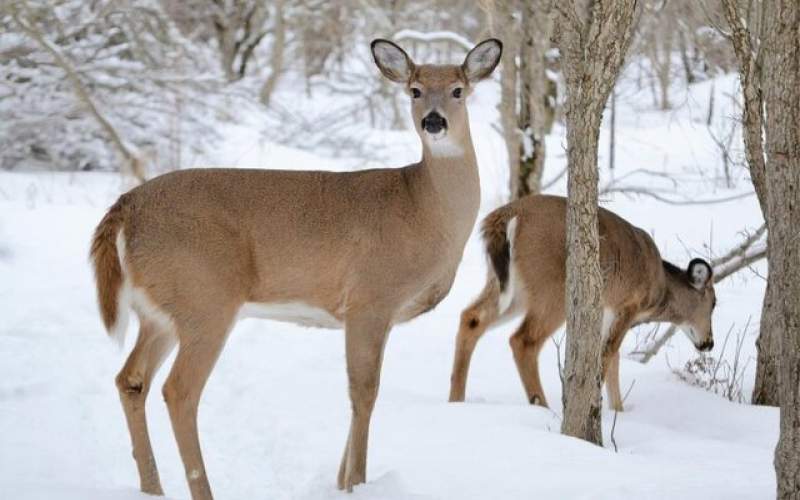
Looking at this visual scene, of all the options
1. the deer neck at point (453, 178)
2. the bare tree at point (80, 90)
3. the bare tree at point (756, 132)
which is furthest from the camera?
the bare tree at point (80, 90)

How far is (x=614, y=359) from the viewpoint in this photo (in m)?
7.80

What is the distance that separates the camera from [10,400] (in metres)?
6.76

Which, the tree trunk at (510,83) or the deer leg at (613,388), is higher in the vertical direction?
the tree trunk at (510,83)

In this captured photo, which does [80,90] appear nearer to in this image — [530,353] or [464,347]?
[464,347]

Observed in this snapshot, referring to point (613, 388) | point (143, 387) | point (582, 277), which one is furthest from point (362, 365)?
point (613, 388)

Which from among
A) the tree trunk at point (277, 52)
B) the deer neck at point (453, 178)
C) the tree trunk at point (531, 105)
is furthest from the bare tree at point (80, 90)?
the deer neck at point (453, 178)

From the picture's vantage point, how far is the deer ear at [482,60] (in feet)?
19.4

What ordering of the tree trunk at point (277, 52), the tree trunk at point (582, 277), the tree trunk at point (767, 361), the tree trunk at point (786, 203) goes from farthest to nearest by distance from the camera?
the tree trunk at point (277, 52) → the tree trunk at point (767, 361) → the tree trunk at point (582, 277) → the tree trunk at point (786, 203)

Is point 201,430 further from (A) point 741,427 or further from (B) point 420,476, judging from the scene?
(A) point 741,427

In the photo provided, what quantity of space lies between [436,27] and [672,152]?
21.1 ft

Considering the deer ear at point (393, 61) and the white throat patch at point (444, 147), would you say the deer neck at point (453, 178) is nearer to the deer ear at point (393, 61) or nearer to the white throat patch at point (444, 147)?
the white throat patch at point (444, 147)

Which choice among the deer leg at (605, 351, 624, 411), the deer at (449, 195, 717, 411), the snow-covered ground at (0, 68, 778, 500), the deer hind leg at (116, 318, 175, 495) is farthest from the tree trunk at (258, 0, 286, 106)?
the deer hind leg at (116, 318, 175, 495)

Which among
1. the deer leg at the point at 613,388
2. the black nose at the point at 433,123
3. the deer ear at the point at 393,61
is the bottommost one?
the deer leg at the point at 613,388

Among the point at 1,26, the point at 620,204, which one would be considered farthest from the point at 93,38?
the point at 620,204
